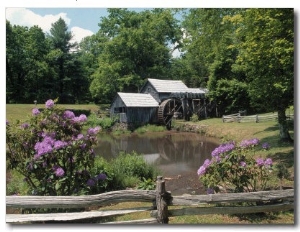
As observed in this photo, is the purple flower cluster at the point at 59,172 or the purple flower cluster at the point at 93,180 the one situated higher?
the purple flower cluster at the point at 59,172

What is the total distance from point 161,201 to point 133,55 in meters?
2.52

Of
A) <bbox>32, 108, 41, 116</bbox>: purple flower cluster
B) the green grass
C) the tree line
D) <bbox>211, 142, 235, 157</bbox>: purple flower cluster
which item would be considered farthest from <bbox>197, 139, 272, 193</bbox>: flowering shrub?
<bbox>32, 108, 41, 116</bbox>: purple flower cluster

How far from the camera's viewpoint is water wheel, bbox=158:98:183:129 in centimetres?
556

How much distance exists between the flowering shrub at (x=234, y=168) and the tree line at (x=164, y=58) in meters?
0.84

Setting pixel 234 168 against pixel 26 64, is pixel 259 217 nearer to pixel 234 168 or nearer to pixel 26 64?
pixel 234 168

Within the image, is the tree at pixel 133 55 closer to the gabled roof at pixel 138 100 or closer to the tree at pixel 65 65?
the gabled roof at pixel 138 100

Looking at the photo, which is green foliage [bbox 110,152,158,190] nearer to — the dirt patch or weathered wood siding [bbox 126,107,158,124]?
the dirt patch

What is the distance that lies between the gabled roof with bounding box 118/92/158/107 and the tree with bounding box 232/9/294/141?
169 centimetres

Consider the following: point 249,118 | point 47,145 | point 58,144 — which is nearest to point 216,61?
point 249,118

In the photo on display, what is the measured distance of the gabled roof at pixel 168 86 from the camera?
5008 mm

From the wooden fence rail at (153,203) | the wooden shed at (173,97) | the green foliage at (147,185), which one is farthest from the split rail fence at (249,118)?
the green foliage at (147,185)

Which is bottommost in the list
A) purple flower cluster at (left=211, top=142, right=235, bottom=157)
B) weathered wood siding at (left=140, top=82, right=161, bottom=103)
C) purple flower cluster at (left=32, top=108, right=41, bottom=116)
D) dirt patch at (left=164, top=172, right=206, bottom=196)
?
dirt patch at (left=164, top=172, right=206, bottom=196)

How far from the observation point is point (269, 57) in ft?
15.3

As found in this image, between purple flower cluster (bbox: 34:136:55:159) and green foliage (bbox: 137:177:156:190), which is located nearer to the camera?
purple flower cluster (bbox: 34:136:55:159)
